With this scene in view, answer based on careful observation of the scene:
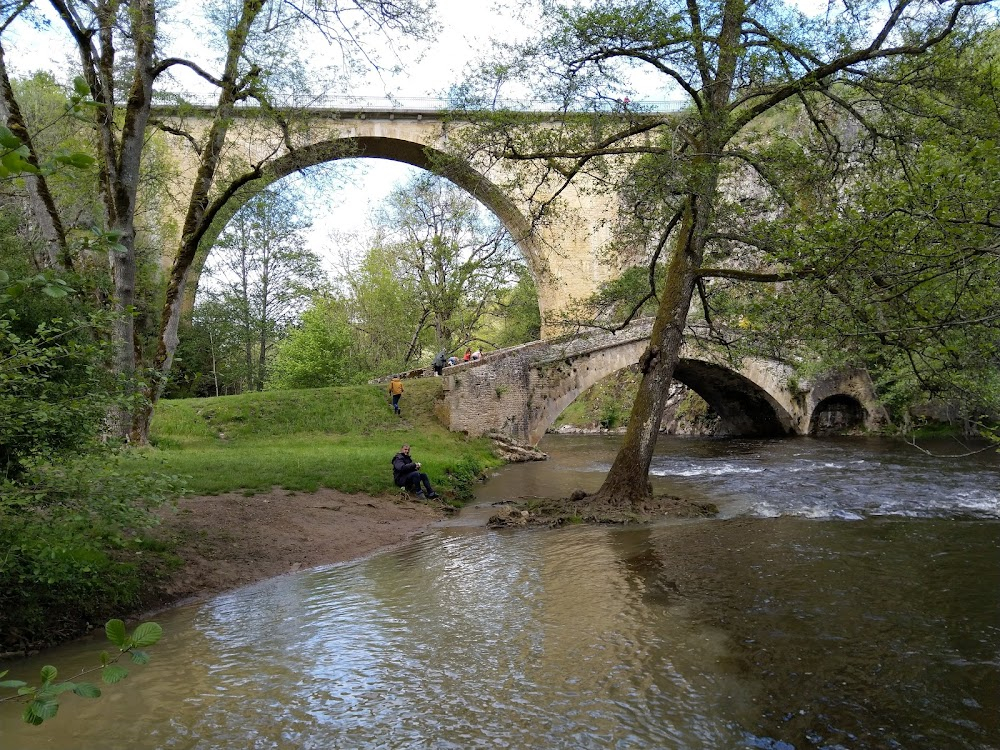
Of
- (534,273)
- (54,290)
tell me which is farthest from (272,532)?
(534,273)

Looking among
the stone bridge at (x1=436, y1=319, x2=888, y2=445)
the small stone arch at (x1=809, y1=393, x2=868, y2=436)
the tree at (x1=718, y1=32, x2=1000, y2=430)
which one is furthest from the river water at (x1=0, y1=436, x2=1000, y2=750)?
the small stone arch at (x1=809, y1=393, x2=868, y2=436)

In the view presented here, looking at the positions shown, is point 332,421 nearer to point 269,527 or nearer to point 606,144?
point 269,527

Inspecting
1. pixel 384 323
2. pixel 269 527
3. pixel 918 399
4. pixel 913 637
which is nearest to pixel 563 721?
pixel 913 637

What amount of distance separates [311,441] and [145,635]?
15.1 m

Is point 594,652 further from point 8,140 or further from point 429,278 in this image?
point 429,278

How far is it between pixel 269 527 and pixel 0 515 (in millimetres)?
4420

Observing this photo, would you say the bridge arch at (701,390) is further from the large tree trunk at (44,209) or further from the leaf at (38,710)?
the leaf at (38,710)

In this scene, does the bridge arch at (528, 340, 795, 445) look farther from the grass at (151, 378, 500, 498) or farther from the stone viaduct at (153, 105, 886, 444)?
the grass at (151, 378, 500, 498)

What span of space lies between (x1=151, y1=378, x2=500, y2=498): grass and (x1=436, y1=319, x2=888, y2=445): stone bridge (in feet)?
3.74

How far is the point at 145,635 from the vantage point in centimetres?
142

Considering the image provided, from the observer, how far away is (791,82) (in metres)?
8.44

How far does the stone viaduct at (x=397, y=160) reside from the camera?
1055 cm

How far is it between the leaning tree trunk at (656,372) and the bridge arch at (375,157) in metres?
2.37

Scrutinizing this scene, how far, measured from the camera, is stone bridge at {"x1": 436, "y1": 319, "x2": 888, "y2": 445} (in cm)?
1880
